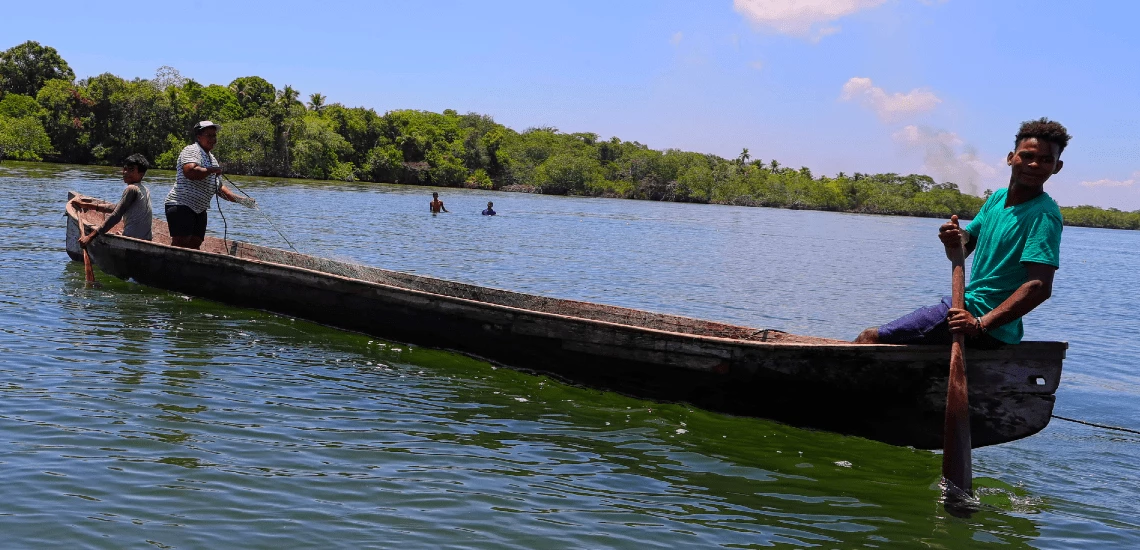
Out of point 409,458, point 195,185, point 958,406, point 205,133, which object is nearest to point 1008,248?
point 958,406

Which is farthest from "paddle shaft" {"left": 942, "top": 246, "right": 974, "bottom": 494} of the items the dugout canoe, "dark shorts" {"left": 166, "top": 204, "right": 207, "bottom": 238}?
"dark shorts" {"left": 166, "top": 204, "right": 207, "bottom": 238}

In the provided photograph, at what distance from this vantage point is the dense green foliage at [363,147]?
72125 millimetres

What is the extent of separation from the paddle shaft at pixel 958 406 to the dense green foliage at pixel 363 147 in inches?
2778

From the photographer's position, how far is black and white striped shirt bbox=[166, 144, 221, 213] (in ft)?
32.5

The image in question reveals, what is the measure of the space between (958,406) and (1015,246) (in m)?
0.94

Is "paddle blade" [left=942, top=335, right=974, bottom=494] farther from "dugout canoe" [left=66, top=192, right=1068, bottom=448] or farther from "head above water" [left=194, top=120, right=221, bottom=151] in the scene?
"head above water" [left=194, top=120, right=221, bottom=151]

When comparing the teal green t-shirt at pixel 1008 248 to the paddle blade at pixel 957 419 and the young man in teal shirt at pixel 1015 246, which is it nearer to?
the young man in teal shirt at pixel 1015 246

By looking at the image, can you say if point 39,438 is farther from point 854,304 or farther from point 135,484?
point 854,304

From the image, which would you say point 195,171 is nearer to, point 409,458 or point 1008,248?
point 409,458

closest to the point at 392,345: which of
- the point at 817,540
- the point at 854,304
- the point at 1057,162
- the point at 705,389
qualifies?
the point at 705,389

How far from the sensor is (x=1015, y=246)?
15.2ft

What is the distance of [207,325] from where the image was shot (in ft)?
28.9

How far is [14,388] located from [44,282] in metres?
5.47

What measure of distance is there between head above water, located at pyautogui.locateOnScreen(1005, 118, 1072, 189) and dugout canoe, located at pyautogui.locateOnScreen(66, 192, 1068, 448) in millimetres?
1019
